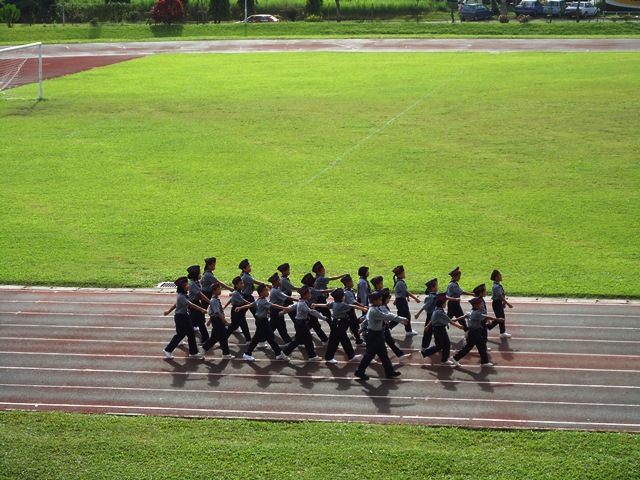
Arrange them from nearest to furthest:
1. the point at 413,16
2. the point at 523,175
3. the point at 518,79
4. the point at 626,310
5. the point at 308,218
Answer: the point at 626,310, the point at 308,218, the point at 523,175, the point at 518,79, the point at 413,16

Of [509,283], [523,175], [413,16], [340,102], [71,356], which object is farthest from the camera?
[413,16]

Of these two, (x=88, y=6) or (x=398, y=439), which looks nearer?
(x=398, y=439)

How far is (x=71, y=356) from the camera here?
17.5m

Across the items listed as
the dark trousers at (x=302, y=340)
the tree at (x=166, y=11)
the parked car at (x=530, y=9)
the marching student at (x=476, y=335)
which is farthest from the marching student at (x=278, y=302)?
the parked car at (x=530, y=9)

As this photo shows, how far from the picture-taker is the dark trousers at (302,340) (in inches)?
674

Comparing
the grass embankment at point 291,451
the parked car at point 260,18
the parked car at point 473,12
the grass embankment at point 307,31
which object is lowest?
the grass embankment at point 291,451

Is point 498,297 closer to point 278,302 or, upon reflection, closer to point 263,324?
point 278,302

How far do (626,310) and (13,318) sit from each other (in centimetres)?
1266

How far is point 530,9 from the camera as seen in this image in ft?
225

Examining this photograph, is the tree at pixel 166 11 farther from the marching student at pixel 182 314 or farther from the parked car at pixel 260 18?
the marching student at pixel 182 314

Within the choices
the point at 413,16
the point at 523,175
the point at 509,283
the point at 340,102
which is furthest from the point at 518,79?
the point at 413,16

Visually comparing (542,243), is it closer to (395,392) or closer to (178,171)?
(395,392)

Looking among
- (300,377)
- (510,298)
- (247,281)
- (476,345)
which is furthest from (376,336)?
(510,298)

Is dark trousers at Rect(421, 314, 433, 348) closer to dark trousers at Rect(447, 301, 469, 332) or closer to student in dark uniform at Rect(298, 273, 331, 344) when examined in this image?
dark trousers at Rect(447, 301, 469, 332)
